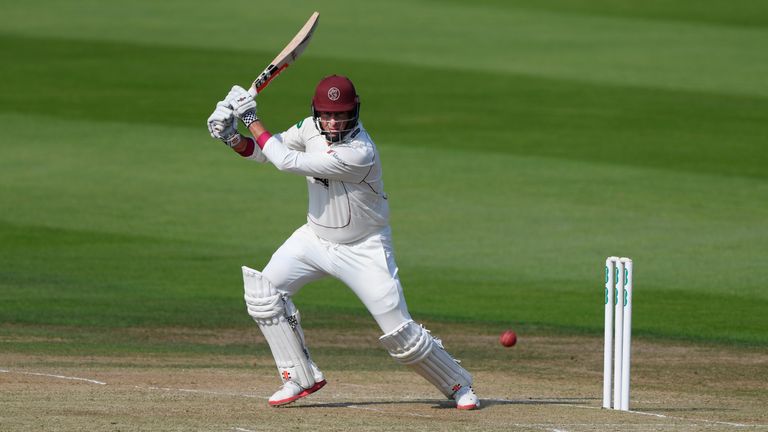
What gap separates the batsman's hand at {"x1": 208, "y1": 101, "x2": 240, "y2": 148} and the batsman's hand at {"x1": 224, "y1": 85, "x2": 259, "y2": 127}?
37 millimetres

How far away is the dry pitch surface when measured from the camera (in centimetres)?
841

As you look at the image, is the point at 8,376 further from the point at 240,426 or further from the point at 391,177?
the point at 391,177

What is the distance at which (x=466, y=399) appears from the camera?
9.14 metres

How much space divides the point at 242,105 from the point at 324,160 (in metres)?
0.60

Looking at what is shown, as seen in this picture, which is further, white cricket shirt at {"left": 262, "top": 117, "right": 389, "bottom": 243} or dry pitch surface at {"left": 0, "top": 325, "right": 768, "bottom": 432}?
white cricket shirt at {"left": 262, "top": 117, "right": 389, "bottom": 243}

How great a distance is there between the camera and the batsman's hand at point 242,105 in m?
8.80

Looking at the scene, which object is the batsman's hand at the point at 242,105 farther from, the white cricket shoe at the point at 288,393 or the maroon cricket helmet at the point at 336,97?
the white cricket shoe at the point at 288,393

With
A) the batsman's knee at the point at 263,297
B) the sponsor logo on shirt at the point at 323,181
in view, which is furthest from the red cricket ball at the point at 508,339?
the sponsor logo on shirt at the point at 323,181

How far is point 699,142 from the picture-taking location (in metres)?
21.8

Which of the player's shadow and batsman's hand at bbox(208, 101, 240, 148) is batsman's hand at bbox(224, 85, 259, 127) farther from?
the player's shadow

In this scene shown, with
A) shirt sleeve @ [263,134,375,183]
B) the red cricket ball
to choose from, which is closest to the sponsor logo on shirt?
shirt sleeve @ [263,134,375,183]

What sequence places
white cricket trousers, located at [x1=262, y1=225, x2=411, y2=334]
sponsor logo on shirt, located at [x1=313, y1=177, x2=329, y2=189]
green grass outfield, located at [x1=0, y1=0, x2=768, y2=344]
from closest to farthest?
1. white cricket trousers, located at [x1=262, y1=225, x2=411, y2=334]
2. sponsor logo on shirt, located at [x1=313, y1=177, x2=329, y2=189]
3. green grass outfield, located at [x1=0, y1=0, x2=768, y2=344]

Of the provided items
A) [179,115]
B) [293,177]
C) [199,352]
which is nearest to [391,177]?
[293,177]

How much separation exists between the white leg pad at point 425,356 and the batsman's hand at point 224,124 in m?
1.51
